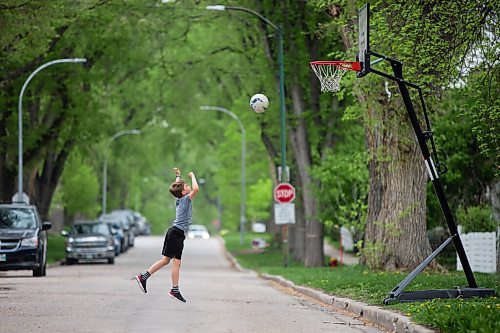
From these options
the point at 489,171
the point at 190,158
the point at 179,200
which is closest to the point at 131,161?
the point at 190,158

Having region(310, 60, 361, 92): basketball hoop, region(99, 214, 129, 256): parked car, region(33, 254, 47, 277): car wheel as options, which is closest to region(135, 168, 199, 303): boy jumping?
region(310, 60, 361, 92): basketball hoop

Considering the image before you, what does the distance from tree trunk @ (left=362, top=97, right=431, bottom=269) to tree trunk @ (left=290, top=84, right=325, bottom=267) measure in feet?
32.2

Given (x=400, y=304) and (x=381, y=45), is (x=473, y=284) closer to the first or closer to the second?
(x=400, y=304)

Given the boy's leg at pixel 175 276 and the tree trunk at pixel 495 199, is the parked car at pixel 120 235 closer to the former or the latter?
the tree trunk at pixel 495 199

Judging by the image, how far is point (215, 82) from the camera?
55.4m

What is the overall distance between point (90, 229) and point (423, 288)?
2753 centimetres

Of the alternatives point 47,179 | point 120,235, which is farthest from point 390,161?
point 120,235

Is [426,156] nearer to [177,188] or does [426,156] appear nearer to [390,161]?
[177,188]

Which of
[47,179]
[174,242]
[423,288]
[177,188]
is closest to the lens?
[177,188]

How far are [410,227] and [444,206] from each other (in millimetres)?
9058

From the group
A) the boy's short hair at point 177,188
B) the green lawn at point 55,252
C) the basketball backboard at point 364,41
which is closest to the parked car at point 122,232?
the green lawn at point 55,252

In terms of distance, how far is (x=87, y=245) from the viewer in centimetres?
4366

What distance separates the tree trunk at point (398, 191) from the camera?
25734 mm

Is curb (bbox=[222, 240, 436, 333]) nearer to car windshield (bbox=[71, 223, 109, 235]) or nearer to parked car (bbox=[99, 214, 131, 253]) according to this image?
car windshield (bbox=[71, 223, 109, 235])
